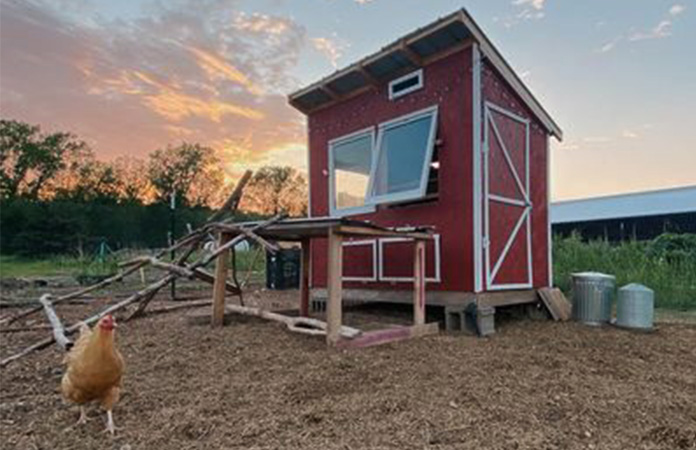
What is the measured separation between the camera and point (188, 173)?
38625 millimetres

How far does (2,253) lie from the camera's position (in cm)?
2392

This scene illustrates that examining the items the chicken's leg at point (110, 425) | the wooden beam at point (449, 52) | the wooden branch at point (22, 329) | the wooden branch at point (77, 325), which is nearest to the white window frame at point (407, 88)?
the wooden beam at point (449, 52)

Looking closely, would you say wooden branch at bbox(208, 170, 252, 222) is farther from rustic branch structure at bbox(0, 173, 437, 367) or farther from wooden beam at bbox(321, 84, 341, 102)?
wooden beam at bbox(321, 84, 341, 102)

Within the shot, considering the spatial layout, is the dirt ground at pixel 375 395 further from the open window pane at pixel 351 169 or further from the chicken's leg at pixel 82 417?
the open window pane at pixel 351 169

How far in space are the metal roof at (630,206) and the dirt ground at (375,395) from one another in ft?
58.8

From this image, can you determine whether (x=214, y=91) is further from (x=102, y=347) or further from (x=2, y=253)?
(x=2, y=253)

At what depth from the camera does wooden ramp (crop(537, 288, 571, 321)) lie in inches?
236

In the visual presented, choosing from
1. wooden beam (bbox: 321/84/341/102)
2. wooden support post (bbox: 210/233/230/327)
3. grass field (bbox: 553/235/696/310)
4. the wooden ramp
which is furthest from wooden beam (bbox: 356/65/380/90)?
grass field (bbox: 553/235/696/310)

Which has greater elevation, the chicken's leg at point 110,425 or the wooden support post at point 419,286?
the wooden support post at point 419,286

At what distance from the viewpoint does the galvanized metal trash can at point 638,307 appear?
549 cm

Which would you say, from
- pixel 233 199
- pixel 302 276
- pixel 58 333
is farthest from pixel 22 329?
pixel 302 276

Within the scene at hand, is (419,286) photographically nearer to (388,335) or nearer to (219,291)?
(388,335)

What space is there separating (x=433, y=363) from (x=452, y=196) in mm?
2320

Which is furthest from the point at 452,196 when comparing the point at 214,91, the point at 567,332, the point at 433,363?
the point at 214,91
